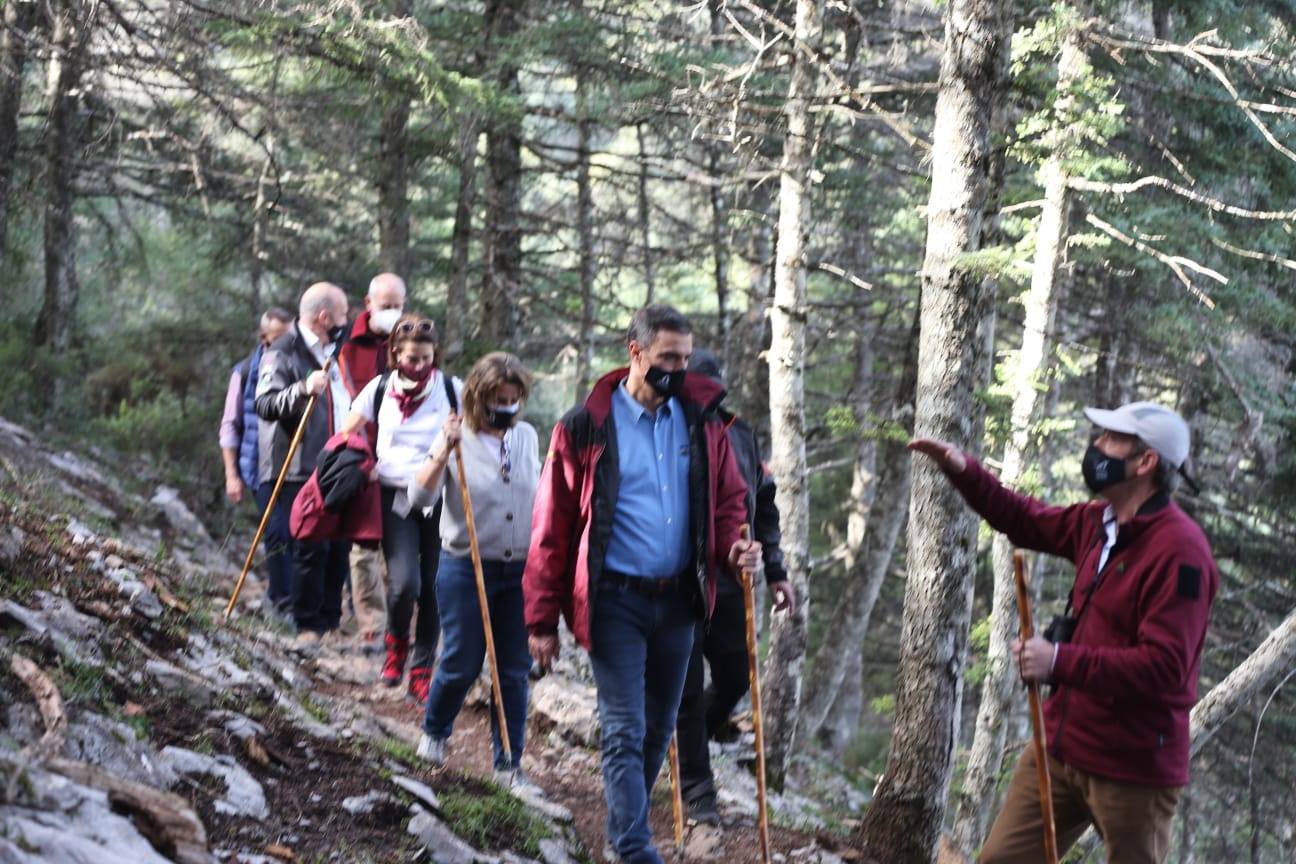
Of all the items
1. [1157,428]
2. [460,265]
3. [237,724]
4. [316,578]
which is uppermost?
[460,265]

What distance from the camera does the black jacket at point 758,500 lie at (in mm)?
6434

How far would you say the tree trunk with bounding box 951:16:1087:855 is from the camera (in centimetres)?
1012

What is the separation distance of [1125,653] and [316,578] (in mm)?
6137

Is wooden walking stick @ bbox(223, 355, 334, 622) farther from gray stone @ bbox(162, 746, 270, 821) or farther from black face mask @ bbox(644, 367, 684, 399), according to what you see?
black face mask @ bbox(644, 367, 684, 399)

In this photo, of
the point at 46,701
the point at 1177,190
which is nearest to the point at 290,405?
the point at 46,701

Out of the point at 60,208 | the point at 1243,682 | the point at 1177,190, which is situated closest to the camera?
the point at 1177,190

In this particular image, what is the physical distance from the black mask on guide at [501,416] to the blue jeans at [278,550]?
3.30m

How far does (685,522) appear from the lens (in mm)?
5273

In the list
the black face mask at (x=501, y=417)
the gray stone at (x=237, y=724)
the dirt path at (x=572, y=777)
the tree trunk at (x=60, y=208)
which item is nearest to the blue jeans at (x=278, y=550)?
the dirt path at (x=572, y=777)

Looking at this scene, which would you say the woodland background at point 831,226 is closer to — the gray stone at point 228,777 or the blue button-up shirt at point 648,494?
the blue button-up shirt at point 648,494

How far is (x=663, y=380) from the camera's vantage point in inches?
204

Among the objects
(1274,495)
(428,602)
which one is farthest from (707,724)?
(1274,495)

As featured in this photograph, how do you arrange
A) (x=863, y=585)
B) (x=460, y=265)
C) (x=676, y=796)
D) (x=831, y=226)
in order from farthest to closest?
(x=831, y=226) → (x=863, y=585) → (x=460, y=265) → (x=676, y=796)

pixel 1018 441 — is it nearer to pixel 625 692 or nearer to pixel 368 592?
pixel 368 592
